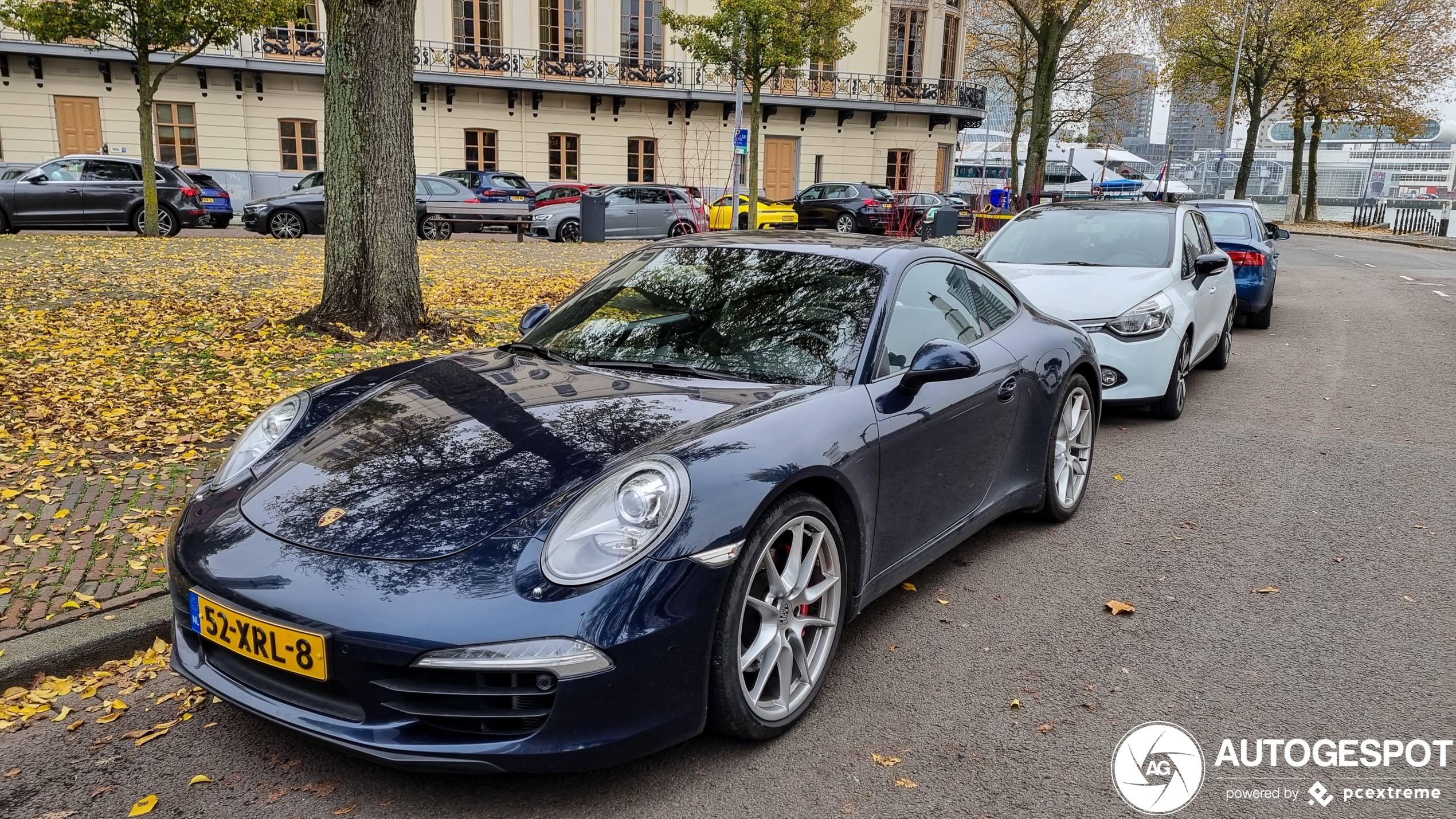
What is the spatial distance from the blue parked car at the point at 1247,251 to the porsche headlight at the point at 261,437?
1016cm

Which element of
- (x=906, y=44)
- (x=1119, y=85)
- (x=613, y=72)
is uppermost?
(x=906, y=44)

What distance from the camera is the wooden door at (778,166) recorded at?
3855cm

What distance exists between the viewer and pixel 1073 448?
5066 millimetres

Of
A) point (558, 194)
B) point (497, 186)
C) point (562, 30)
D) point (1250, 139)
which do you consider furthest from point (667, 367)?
point (1250, 139)

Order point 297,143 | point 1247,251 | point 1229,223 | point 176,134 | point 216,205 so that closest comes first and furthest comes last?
1. point 1247,251
2. point 1229,223
3. point 216,205
4. point 176,134
5. point 297,143

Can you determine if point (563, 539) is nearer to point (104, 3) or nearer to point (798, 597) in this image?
point (798, 597)

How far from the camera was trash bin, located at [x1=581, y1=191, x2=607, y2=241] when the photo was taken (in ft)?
73.3

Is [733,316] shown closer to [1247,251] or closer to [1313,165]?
[1247,251]

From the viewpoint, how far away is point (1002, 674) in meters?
3.42

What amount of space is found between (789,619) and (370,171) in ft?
20.5

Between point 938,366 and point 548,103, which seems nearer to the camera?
point 938,366

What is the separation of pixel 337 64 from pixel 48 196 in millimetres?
14915

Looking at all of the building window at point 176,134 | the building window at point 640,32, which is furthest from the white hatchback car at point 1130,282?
the building window at point 176,134

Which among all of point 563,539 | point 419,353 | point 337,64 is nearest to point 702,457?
point 563,539
